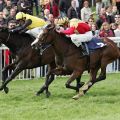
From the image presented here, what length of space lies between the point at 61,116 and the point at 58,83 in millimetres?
5256

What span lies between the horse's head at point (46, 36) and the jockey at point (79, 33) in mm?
576

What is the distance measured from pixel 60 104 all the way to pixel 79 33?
1.80 meters

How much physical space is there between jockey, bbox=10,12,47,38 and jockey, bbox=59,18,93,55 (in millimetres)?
1010

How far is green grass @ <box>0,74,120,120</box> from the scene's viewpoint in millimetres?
10511

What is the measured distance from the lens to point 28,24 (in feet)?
44.0

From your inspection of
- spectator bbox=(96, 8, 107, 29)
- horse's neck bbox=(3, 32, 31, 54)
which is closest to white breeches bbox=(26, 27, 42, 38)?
horse's neck bbox=(3, 32, 31, 54)

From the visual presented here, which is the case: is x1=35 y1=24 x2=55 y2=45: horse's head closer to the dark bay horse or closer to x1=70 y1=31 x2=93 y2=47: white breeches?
the dark bay horse

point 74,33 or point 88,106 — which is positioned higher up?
point 74,33

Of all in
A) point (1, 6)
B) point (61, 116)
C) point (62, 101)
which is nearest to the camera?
point (61, 116)

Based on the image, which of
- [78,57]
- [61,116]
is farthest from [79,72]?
[61,116]

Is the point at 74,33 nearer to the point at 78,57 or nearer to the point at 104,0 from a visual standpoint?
the point at 78,57

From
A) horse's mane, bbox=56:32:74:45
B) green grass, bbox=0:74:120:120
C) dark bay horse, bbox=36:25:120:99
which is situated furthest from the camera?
horse's mane, bbox=56:32:74:45

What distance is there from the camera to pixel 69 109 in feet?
36.6

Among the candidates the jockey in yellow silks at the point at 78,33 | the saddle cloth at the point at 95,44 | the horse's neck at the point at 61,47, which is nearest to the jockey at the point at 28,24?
the jockey in yellow silks at the point at 78,33
